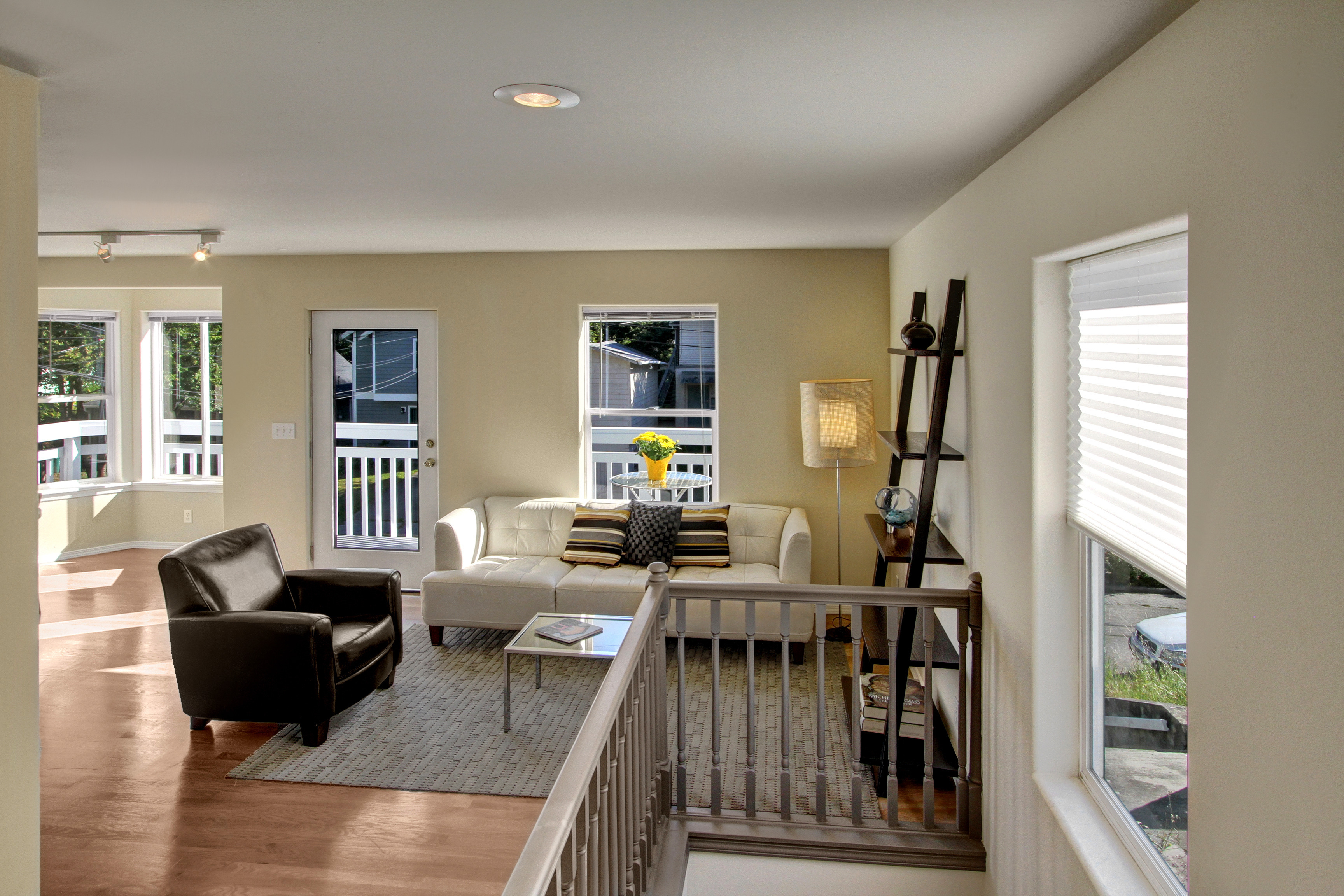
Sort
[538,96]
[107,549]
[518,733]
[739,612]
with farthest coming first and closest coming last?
[107,549]
[739,612]
[518,733]
[538,96]

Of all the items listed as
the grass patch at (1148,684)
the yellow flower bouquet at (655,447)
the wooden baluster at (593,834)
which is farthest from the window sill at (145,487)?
the grass patch at (1148,684)

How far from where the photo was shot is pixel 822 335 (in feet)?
18.8

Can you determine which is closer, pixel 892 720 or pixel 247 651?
pixel 892 720

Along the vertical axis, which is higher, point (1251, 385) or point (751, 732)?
point (1251, 385)

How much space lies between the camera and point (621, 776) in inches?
86.0

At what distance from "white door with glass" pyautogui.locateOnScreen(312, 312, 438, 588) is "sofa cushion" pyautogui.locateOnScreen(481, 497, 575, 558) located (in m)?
0.66

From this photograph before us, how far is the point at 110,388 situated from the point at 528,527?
4.49m

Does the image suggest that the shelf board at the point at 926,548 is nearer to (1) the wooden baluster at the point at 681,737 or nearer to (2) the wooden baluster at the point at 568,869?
(1) the wooden baluster at the point at 681,737

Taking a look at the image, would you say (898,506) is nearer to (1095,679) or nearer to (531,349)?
(1095,679)

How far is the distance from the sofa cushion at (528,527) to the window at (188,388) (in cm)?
341

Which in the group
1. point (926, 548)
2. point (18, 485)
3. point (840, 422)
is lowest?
point (926, 548)

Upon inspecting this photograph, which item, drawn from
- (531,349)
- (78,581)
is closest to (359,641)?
(531,349)

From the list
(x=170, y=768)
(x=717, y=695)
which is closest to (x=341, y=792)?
(x=170, y=768)

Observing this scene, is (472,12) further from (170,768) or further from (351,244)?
(351,244)
